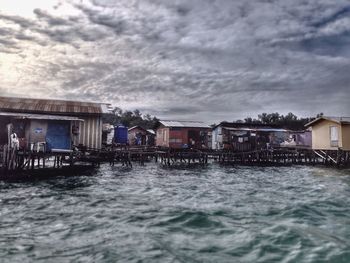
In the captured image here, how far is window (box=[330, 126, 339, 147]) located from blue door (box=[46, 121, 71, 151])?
2790cm

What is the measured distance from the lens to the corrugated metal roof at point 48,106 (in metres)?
31.8

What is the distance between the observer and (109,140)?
5675 cm

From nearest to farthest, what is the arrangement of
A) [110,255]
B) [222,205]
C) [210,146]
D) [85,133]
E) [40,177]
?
[110,255] → [222,205] → [40,177] → [85,133] → [210,146]

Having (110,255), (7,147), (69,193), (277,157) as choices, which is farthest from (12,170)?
(277,157)

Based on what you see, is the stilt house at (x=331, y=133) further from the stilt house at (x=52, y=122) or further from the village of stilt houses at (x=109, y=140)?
the stilt house at (x=52, y=122)

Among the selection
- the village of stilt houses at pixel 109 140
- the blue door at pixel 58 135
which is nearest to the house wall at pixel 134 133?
the village of stilt houses at pixel 109 140

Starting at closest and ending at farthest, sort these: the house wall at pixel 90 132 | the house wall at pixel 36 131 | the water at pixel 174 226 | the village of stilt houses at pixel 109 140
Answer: the water at pixel 174 226, the village of stilt houses at pixel 109 140, the house wall at pixel 36 131, the house wall at pixel 90 132

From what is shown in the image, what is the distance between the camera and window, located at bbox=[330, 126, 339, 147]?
36406 mm

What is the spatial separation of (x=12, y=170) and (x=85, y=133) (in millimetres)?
9826

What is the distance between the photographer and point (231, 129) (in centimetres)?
4728

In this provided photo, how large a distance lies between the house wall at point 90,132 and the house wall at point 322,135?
2510cm

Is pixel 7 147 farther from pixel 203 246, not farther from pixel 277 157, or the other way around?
pixel 277 157

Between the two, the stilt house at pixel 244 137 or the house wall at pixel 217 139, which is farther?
the house wall at pixel 217 139

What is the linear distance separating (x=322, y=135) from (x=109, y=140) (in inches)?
1326
